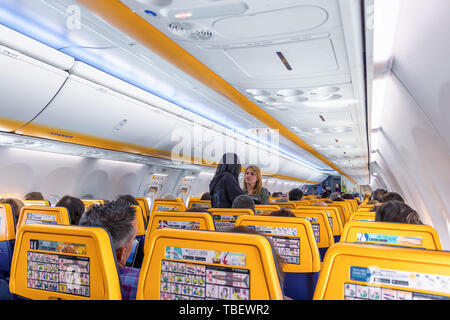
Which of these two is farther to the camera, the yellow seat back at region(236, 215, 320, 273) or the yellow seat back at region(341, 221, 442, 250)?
the yellow seat back at region(236, 215, 320, 273)

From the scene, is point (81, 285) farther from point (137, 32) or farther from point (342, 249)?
point (137, 32)

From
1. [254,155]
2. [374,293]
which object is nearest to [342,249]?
[374,293]

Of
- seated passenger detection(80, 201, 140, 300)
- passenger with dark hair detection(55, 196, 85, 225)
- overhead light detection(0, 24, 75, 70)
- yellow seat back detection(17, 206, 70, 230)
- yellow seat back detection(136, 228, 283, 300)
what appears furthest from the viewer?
passenger with dark hair detection(55, 196, 85, 225)

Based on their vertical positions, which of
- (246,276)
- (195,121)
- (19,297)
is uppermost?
(195,121)

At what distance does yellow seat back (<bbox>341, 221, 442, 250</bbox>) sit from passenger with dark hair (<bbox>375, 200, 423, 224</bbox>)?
812 millimetres

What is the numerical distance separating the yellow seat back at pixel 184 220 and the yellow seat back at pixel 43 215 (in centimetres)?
81

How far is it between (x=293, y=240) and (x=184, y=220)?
3.00 feet

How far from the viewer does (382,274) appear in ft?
4.41

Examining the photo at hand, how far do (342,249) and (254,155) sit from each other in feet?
39.4

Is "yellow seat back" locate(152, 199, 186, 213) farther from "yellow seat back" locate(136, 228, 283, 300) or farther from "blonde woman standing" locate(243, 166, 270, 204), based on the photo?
"yellow seat back" locate(136, 228, 283, 300)

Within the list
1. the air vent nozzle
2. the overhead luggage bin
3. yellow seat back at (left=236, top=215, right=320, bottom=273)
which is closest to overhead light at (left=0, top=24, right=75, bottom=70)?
the overhead luggage bin

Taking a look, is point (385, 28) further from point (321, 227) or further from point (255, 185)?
point (255, 185)

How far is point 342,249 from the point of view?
55.4 inches

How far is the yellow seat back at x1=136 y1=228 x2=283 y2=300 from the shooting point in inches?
56.7
